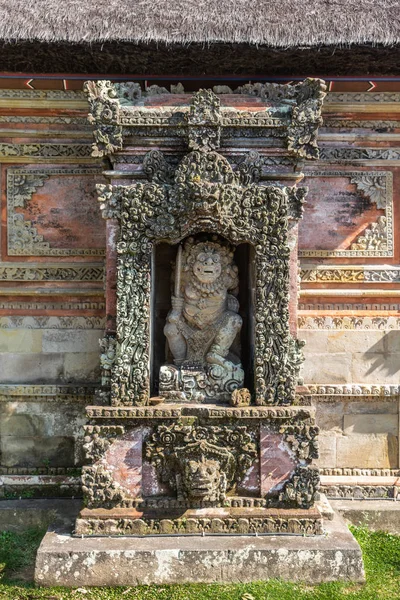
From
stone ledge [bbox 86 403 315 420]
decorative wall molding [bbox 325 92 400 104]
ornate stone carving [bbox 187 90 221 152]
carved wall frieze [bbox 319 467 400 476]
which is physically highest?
decorative wall molding [bbox 325 92 400 104]

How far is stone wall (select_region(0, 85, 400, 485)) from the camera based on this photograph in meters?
7.88

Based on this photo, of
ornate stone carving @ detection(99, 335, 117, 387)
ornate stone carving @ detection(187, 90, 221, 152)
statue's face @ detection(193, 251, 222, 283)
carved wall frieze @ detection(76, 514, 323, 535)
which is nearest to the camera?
carved wall frieze @ detection(76, 514, 323, 535)

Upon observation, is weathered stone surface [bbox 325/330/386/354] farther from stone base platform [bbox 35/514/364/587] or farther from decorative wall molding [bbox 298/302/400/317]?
stone base platform [bbox 35/514/364/587]

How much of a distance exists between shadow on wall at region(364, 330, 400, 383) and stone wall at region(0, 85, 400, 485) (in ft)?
0.04

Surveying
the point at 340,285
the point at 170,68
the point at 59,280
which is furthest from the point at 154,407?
the point at 170,68

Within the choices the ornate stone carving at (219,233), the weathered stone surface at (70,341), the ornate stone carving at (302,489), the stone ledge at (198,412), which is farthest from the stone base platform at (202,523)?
the weathered stone surface at (70,341)

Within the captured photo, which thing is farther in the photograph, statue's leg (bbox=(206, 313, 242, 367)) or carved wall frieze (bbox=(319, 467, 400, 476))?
carved wall frieze (bbox=(319, 467, 400, 476))

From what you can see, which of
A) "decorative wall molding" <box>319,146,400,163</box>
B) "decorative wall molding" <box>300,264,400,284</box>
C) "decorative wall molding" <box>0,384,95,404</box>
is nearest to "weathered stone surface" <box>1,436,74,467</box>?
"decorative wall molding" <box>0,384,95,404</box>

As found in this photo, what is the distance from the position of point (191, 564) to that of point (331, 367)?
3.23m

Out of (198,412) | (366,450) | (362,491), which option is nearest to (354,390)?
(366,450)

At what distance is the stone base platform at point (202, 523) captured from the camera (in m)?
6.25

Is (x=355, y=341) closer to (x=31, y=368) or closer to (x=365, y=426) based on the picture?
(x=365, y=426)

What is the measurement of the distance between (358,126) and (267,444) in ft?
14.4

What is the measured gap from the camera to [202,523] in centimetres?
629
